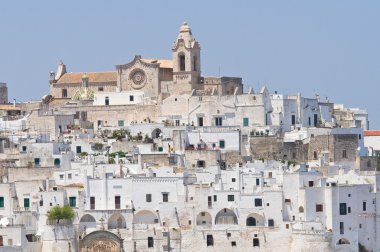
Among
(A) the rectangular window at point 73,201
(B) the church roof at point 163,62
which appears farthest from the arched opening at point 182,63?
(A) the rectangular window at point 73,201

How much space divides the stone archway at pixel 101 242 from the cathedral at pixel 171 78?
1552 cm

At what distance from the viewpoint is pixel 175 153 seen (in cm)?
6606

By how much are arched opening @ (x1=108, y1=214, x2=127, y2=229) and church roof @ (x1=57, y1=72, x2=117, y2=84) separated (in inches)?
736

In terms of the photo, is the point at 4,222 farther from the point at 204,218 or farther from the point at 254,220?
the point at 254,220

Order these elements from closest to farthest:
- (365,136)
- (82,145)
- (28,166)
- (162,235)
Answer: (162,235) < (28,166) < (82,145) < (365,136)

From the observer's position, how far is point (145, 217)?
197 ft

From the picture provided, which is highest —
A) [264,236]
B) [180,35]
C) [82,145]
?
[180,35]

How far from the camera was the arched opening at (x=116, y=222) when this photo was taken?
59.5 meters

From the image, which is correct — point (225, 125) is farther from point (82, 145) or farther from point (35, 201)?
point (35, 201)

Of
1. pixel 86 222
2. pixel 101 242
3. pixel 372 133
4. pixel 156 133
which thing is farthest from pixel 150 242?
pixel 372 133

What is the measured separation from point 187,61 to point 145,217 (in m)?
16.2

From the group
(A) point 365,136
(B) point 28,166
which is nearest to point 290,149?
(A) point 365,136

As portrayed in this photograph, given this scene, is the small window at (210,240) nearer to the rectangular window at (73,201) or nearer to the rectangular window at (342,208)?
the rectangular window at (342,208)

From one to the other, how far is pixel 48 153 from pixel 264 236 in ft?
38.7
